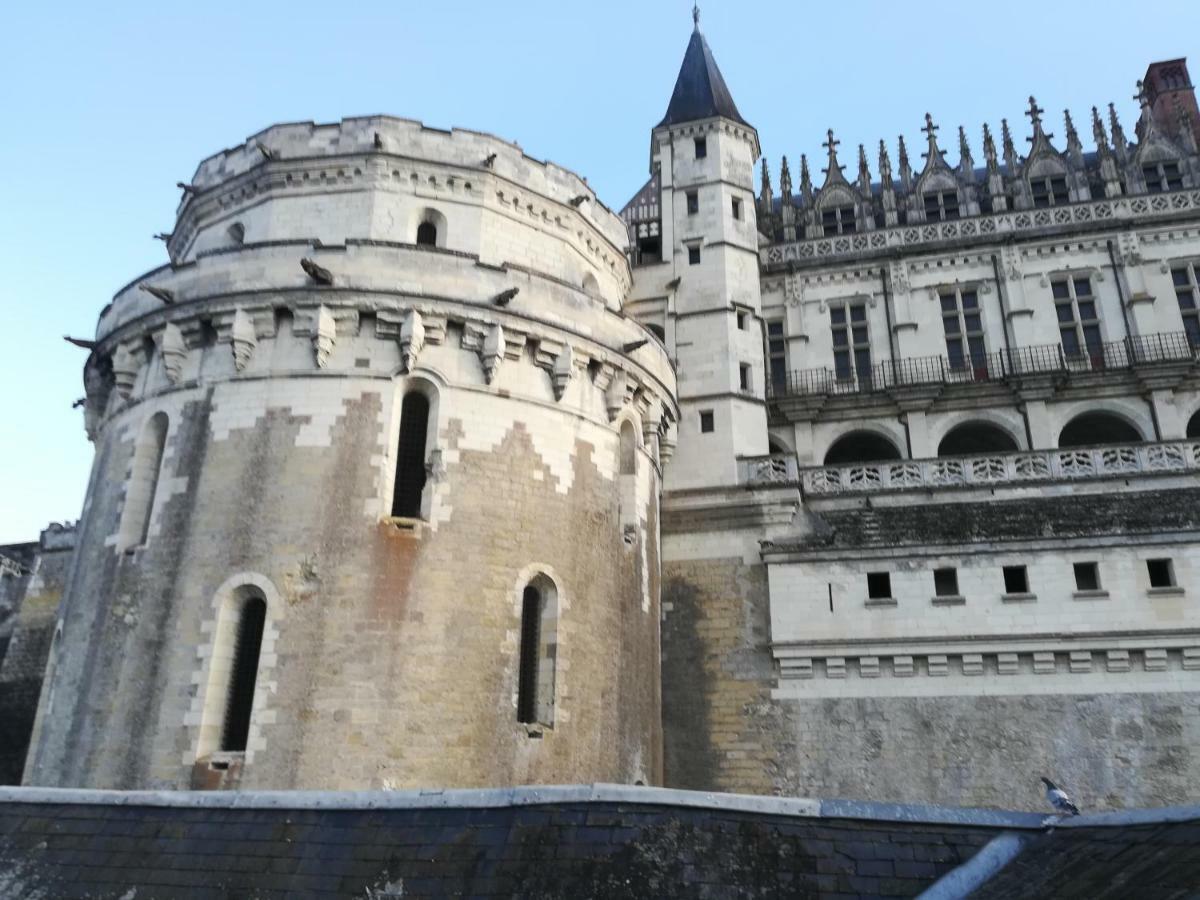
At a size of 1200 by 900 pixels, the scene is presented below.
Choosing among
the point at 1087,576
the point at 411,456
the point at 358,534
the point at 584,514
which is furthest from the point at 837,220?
the point at 358,534

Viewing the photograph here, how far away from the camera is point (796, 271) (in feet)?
94.7

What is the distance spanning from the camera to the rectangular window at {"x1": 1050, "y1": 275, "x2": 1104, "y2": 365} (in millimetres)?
26281

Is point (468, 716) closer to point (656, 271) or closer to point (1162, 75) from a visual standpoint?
point (656, 271)

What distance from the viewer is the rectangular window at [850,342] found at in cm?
2755

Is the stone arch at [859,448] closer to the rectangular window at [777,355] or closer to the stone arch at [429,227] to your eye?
the rectangular window at [777,355]

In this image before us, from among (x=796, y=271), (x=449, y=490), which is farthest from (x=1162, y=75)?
(x=449, y=490)

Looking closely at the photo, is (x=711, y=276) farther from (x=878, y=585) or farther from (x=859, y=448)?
(x=878, y=585)

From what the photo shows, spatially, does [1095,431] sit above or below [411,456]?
above

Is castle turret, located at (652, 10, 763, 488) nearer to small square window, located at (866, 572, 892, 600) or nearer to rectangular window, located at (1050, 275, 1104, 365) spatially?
small square window, located at (866, 572, 892, 600)

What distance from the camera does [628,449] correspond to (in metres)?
19.7

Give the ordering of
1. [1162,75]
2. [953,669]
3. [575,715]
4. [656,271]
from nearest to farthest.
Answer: [575,715]
[953,669]
[656,271]
[1162,75]

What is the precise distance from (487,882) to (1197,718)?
1588 cm

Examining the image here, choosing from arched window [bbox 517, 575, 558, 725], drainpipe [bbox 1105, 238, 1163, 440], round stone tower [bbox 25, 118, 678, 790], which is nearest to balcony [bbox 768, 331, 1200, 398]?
drainpipe [bbox 1105, 238, 1163, 440]

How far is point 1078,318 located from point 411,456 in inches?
768
